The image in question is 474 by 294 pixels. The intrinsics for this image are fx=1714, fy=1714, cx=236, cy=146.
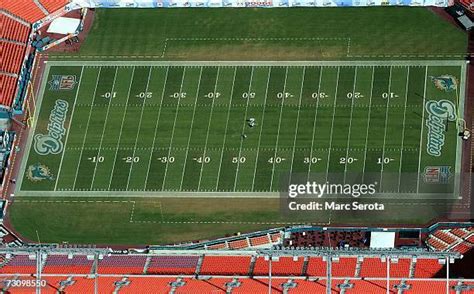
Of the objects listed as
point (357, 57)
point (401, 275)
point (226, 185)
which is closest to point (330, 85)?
point (357, 57)

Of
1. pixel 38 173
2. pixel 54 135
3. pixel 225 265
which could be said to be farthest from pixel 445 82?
pixel 38 173

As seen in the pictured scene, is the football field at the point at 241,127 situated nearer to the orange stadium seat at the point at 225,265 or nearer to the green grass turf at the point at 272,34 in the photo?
the green grass turf at the point at 272,34

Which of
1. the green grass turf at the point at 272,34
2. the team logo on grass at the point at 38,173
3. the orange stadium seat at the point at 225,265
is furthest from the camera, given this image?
the green grass turf at the point at 272,34

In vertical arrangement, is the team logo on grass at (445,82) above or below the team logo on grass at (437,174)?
above

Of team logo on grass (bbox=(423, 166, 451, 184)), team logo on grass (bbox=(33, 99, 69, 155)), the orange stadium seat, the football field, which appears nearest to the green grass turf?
the football field

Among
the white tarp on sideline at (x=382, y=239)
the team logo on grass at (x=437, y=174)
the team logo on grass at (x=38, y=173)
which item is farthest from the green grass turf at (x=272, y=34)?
the white tarp on sideline at (x=382, y=239)

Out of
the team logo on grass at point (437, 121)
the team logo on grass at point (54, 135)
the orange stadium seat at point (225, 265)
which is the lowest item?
the orange stadium seat at point (225, 265)

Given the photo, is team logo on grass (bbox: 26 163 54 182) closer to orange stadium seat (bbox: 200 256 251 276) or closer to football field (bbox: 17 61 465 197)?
football field (bbox: 17 61 465 197)

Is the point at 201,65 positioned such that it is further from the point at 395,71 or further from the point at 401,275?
the point at 401,275
